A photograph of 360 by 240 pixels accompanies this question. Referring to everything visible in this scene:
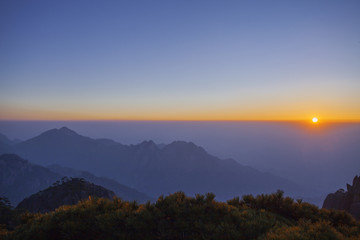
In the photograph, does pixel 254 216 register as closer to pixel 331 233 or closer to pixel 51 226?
pixel 331 233

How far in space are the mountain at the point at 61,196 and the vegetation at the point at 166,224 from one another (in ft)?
99.5

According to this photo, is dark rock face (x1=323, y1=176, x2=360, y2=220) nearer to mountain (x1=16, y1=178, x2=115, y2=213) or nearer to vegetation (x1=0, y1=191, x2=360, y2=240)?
vegetation (x1=0, y1=191, x2=360, y2=240)

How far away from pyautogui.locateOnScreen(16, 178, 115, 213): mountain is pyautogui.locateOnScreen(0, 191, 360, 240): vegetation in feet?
99.5

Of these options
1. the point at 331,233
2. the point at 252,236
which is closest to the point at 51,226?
the point at 252,236

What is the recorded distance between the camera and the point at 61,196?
39156 mm

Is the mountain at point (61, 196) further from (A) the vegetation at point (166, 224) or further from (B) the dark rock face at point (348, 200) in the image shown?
(B) the dark rock face at point (348, 200)

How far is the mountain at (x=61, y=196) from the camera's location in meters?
37.3

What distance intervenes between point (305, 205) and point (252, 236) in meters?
5.67

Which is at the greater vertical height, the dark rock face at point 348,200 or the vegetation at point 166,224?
the vegetation at point 166,224

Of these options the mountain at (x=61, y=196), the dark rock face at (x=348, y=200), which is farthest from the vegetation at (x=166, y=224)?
the mountain at (x=61, y=196)

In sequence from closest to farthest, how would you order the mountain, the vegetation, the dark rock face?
the vegetation, the dark rock face, the mountain

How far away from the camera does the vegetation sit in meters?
7.38

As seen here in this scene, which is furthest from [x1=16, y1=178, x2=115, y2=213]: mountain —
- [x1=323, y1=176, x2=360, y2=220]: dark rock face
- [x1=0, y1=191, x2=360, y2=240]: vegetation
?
[x1=323, y1=176, x2=360, y2=220]: dark rock face

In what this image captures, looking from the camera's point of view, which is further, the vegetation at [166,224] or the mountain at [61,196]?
the mountain at [61,196]
